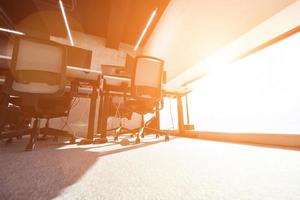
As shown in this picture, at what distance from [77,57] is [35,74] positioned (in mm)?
1053

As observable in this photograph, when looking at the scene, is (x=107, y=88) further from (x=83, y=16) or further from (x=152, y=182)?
(x=83, y=16)

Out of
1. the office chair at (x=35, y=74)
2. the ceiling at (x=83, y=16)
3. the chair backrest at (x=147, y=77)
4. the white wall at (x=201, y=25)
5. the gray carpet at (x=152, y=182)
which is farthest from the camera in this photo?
the ceiling at (x=83, y=16)

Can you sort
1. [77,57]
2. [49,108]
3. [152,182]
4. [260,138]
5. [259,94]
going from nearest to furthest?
1. [152,182]
2. [49,108]
3. [260,138]
4. [259,94]
5. [77,57]

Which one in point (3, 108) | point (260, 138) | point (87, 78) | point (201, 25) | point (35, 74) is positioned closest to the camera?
point (35, 74)

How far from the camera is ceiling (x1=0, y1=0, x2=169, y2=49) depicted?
3.91 metres

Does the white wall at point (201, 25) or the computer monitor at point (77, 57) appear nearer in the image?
the white wall at point (201, 25)

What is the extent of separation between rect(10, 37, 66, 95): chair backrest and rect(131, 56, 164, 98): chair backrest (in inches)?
36.8

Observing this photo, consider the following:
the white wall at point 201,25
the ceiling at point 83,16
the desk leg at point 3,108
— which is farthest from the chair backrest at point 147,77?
the ceiling at point 83,16

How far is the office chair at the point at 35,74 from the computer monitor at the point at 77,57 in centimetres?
87

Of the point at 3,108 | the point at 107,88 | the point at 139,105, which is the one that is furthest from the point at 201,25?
the point at 3,108

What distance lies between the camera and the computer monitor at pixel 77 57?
240 cm

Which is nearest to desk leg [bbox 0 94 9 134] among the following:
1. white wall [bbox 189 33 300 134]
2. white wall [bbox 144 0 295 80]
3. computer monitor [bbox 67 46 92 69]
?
computer monitor [bbox 67 46 92 69]

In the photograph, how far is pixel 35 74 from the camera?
4.83ft

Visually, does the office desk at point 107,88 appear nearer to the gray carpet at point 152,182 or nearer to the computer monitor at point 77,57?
the computer monitor at point 77,57
